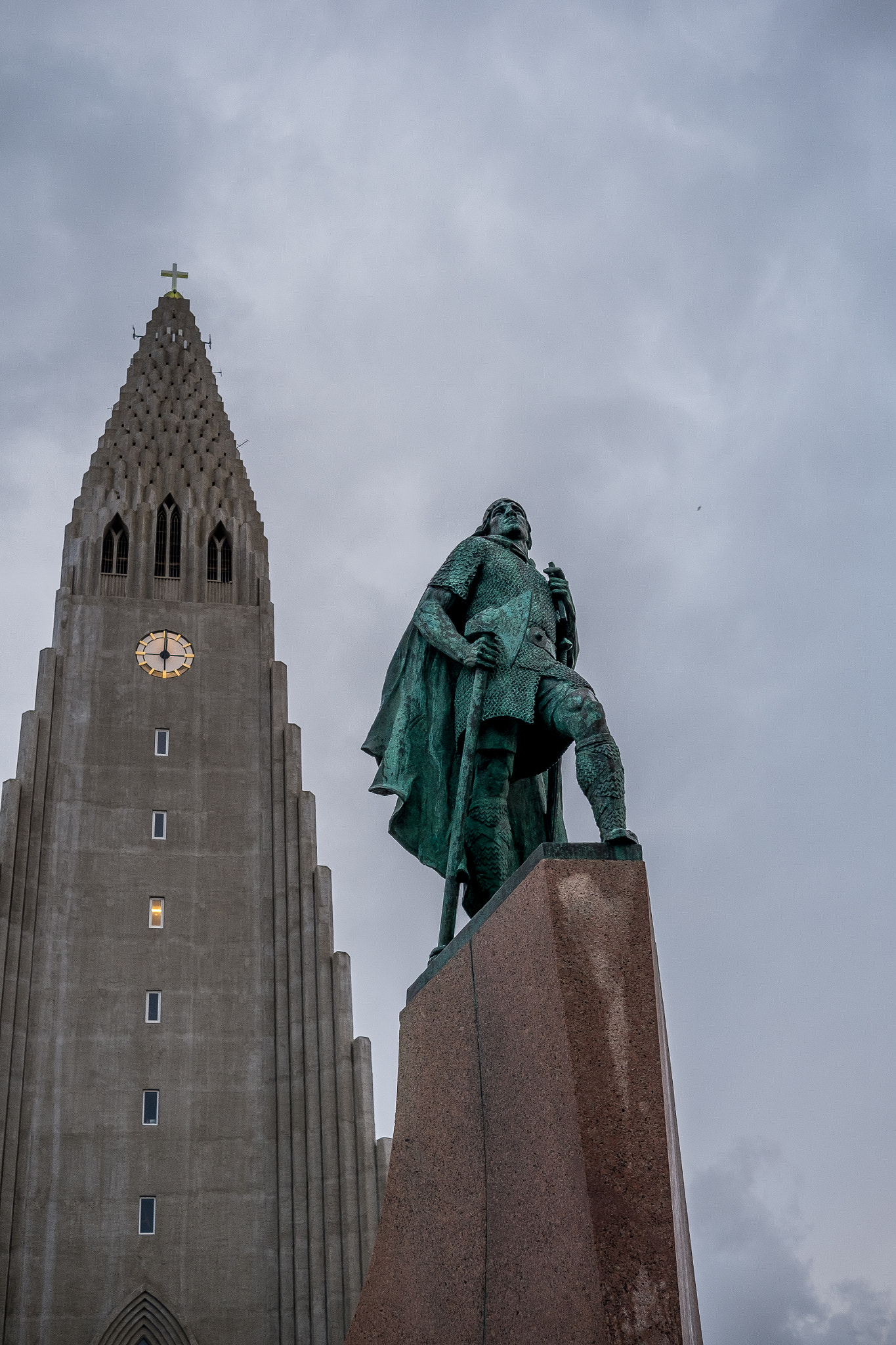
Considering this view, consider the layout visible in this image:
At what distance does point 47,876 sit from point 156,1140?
24.8 feet

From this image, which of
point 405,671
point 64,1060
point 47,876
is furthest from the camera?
point 47,876

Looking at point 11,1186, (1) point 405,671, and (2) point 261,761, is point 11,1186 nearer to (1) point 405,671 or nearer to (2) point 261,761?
(2) point 261,761

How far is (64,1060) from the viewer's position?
1261 inches

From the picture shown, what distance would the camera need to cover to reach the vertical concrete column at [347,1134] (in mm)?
31078

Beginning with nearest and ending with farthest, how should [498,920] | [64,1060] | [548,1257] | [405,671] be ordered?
[548,1257] < [498,920] < [405,671] < [64,1060]

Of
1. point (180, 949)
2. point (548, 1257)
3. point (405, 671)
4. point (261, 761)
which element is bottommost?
point (548, 1257)

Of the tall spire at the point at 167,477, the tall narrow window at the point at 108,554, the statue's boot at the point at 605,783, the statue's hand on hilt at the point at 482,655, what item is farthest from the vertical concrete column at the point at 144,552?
the statue's boot at the point at 605,783

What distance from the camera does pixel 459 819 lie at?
6.41 m

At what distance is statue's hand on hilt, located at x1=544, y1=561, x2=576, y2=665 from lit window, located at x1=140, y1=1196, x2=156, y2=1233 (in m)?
27.6

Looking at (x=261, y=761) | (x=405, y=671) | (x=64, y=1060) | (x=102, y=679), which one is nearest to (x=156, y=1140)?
(x=64, y=1060)

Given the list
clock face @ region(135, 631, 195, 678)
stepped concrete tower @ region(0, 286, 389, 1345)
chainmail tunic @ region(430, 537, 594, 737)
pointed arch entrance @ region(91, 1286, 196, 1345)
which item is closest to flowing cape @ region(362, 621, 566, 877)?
chainmail tunic @ region(430, 537, 594, 737)

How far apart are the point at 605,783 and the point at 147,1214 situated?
28602mm

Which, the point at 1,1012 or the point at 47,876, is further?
the point at 47,876

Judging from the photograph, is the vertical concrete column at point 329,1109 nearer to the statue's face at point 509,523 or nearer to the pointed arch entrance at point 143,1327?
Answer: the pointed arch entrance at point 143,1327
